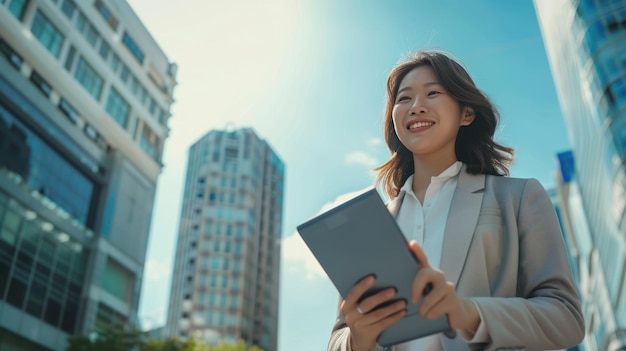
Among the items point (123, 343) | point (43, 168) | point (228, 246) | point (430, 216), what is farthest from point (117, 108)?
point (430, 216)

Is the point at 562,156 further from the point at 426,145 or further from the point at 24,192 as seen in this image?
the point at 426,145

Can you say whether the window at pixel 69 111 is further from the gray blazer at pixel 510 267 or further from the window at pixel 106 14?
the gray blazer at pixel 510 267

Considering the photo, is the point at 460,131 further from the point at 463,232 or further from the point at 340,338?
the point at 340,338

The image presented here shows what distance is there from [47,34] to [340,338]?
92.9 feet

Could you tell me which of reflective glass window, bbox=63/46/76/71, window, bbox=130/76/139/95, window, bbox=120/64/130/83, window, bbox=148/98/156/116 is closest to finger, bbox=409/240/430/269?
reflective glass window, bbox=63/46/76/71

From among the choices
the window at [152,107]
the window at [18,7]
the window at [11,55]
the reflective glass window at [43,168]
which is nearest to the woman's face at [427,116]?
the reflective glass window at [43,168]

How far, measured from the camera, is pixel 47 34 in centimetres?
2631

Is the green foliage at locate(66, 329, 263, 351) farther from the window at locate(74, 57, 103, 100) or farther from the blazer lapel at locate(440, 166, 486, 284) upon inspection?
the blazer lapel at locate(440, 166, 486, 284)

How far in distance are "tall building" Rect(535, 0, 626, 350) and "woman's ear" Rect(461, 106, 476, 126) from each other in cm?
2687

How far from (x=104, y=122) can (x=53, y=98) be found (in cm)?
424

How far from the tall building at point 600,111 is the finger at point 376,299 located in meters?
27.7

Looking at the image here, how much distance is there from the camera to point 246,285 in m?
60.2

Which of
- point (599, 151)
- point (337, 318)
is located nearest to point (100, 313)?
point (599, 151)

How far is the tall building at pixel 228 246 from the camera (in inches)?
2274
